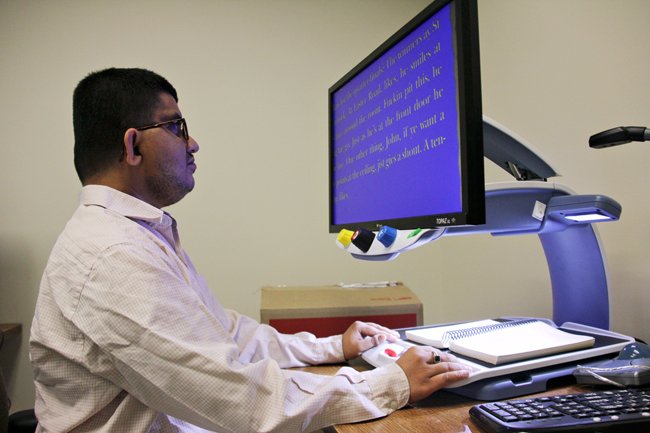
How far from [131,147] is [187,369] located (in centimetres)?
49

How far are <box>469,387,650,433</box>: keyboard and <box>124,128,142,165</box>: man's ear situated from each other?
73 centimetres

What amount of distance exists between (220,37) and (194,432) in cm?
184

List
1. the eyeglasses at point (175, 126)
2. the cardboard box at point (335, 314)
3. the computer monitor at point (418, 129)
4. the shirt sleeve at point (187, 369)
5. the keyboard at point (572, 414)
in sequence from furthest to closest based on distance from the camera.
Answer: the cardboard box at point (335, 314), the eyeglasses at point (175, 126), the computer monitor at point (418, 129), the shirt sleeve at point (187, 369), the keyboard at point (572, 414)

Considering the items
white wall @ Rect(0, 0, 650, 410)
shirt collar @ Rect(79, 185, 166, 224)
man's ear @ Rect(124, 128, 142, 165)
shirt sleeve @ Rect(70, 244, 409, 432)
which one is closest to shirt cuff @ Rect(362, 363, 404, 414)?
shirt sleeve @ Rect(70, 244, 409, 432)

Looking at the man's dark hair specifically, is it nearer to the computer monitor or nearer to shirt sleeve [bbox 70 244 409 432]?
shirt sleeve [bbox 70 244 409 432]

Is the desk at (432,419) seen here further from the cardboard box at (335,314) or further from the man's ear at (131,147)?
the man's ear at (131,147)

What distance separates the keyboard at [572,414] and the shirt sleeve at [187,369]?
A: 146 millimetres

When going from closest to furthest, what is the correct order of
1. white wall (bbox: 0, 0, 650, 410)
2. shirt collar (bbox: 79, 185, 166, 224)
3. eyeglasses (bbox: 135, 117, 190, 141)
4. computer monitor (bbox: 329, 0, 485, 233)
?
computer monitor (bbox: 329, 0, 485, 233), shirt collar (bbox: 79, 185, 166, 224), eyeglasses (bbox: 135, 117, 190, 141), white wall (bbox: 0, 0, 650, 410)

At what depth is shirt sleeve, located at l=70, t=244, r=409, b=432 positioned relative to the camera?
1.96 ft

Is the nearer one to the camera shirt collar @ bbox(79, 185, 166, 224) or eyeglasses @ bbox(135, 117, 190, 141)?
shirt collar @ bbox(79, 185, 166, 224)

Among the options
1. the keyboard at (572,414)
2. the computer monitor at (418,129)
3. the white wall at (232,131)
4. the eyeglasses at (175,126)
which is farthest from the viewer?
the white wall at (232,131)

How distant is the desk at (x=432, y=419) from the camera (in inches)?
22.5

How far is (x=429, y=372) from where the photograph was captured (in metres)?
0.65

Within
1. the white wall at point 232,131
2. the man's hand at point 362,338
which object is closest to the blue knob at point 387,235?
the man's hand at point 362,338
